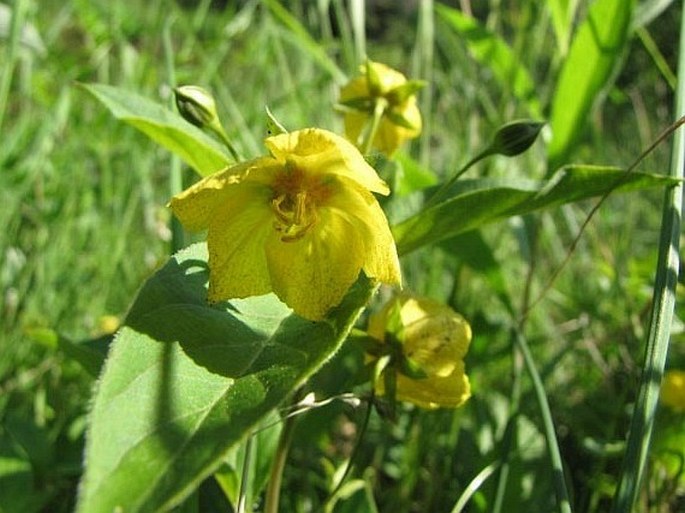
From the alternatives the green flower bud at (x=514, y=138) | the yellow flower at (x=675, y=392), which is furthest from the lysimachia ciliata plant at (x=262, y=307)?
the yellow flower at (x=675, y=392)

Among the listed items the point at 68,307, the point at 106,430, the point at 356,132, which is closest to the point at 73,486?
the point at 68,307

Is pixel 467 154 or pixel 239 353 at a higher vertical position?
pixel 239 353

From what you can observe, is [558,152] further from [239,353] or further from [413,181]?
[239,353]

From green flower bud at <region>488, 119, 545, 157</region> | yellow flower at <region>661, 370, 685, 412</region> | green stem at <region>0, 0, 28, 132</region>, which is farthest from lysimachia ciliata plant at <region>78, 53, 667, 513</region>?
yellow flower at <region>661, 370, 685, 412</region>

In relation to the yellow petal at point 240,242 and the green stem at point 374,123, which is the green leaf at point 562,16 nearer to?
the green stem at point 374,123

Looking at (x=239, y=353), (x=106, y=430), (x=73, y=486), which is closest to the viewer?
(x=106, y=430)

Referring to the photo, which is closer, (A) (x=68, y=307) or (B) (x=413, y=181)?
(B) (x=413, y=181)

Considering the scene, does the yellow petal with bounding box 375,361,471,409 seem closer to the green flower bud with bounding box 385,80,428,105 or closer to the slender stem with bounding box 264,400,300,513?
the slender stem with bounding box 264,400,300,513
